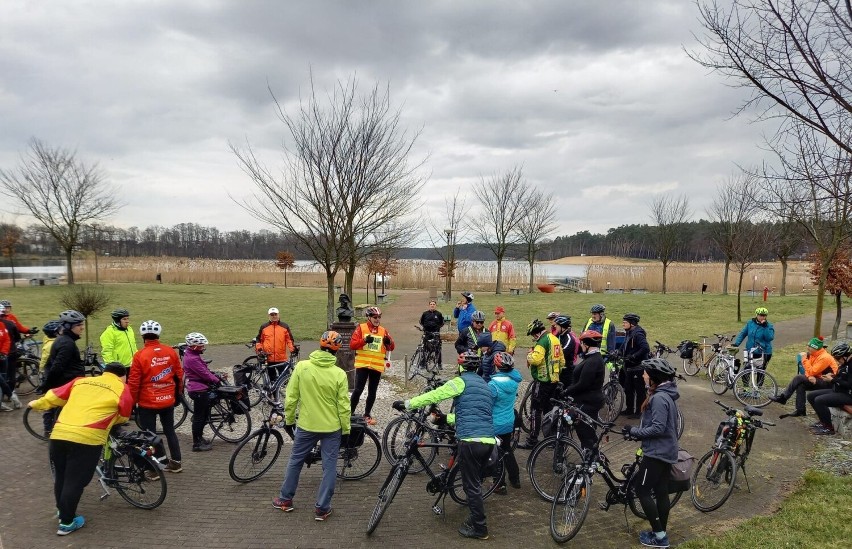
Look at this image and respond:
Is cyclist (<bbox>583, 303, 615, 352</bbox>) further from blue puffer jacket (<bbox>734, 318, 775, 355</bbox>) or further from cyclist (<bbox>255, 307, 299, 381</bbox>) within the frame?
cyclist (<bbox>255, 307, 299, 381</bbox>)

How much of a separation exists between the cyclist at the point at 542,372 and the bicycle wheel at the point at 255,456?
3.61m

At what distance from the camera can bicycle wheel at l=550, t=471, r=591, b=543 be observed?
472 cm

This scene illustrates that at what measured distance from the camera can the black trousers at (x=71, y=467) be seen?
A: 4.62m

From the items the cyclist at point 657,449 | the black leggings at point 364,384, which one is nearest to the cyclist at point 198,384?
the black leggings at point 364,384

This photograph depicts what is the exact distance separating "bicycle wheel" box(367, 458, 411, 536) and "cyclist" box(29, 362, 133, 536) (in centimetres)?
271

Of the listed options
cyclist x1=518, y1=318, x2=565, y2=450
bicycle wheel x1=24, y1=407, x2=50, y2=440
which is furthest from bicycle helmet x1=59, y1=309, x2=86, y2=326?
cyclist x1=518, y1=318, x2=565, y2=450

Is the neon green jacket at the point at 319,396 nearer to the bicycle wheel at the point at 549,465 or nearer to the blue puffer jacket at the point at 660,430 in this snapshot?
the bicycle wheel at the point at 549,465

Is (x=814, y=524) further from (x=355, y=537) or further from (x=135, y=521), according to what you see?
(x=135, y=521)

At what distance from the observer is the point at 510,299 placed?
3166 cm

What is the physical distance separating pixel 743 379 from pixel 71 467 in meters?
11.3

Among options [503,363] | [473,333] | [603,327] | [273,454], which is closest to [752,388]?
[603,327]

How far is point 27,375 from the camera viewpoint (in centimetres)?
987

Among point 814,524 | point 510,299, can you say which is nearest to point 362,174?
point 814,524

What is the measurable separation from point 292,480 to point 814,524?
17.8ft
